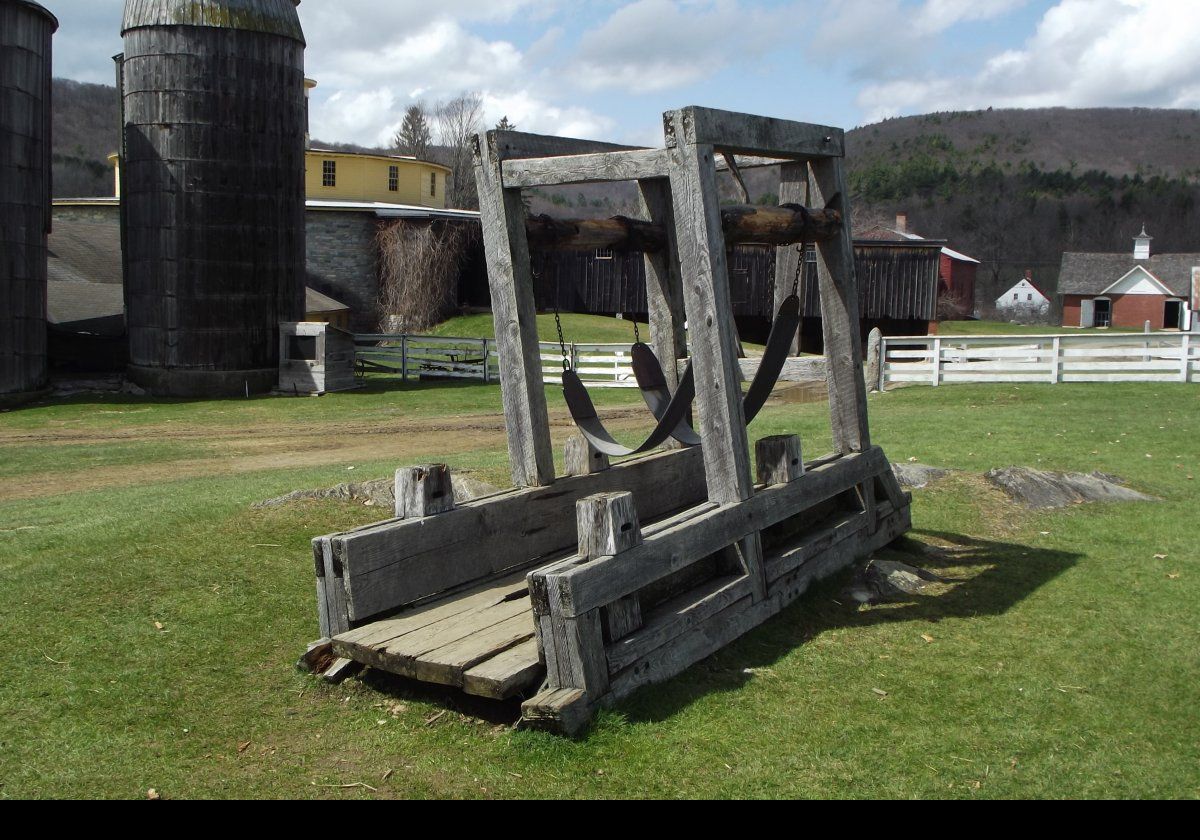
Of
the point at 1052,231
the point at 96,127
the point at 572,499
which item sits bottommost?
the point at 572,499

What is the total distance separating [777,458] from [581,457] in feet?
3.93

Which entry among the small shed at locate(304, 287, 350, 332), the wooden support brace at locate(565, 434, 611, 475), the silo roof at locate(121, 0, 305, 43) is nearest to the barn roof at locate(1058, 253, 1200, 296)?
the small shed at locate(304, 287, 350, 332)

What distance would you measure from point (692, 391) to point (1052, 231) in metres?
122

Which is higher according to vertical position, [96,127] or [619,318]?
[96,127]

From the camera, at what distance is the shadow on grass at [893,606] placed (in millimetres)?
5281

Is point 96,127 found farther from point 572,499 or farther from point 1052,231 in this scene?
point 572,499

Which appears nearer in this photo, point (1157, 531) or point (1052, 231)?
point (1157, 531)

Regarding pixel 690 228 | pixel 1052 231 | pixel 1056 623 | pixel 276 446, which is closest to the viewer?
pixel 690 228

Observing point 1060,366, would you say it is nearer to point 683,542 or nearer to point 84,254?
point 683,542

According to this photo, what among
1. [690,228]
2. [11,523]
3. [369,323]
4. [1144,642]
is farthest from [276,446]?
[369,323]

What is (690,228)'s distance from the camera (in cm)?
596

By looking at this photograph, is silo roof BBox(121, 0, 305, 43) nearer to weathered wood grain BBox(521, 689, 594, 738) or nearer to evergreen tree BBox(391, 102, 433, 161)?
weathered wood grain BBox(521, 689, 594, 738)

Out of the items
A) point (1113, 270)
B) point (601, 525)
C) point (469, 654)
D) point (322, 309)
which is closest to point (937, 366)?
point (601, 525)

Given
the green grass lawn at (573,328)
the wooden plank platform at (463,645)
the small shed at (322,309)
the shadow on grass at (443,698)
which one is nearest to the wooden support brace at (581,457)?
the wooden plank platform at (463,645)
